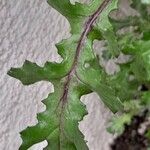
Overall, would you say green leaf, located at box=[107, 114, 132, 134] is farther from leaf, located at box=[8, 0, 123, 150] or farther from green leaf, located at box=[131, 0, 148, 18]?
leaf, located at box=[8, 0, 123, 150]

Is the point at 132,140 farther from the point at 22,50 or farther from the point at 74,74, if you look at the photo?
the point at 74,74

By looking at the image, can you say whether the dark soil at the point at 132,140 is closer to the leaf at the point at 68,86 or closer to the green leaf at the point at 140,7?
the green leaf at the point at 140,7

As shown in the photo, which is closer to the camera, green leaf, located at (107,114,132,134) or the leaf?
the leaf

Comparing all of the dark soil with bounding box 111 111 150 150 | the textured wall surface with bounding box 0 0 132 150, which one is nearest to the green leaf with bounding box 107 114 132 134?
the dark soil with bounding box 111 111 150 150

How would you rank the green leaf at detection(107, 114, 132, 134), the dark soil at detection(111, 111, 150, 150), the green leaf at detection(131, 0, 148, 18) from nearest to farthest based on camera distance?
the green leaf at detection(131, 0, 148, 18)
the green leaf at detection(107, 114, 132, 134)
the dark soil at detection(111, 111, 150, 150)

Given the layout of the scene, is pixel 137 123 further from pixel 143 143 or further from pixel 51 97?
pixel 51 97

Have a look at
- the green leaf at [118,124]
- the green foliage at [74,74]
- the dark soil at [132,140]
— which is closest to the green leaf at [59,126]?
the green foliage at [74,74]

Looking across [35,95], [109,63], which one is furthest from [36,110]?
[109,63]
